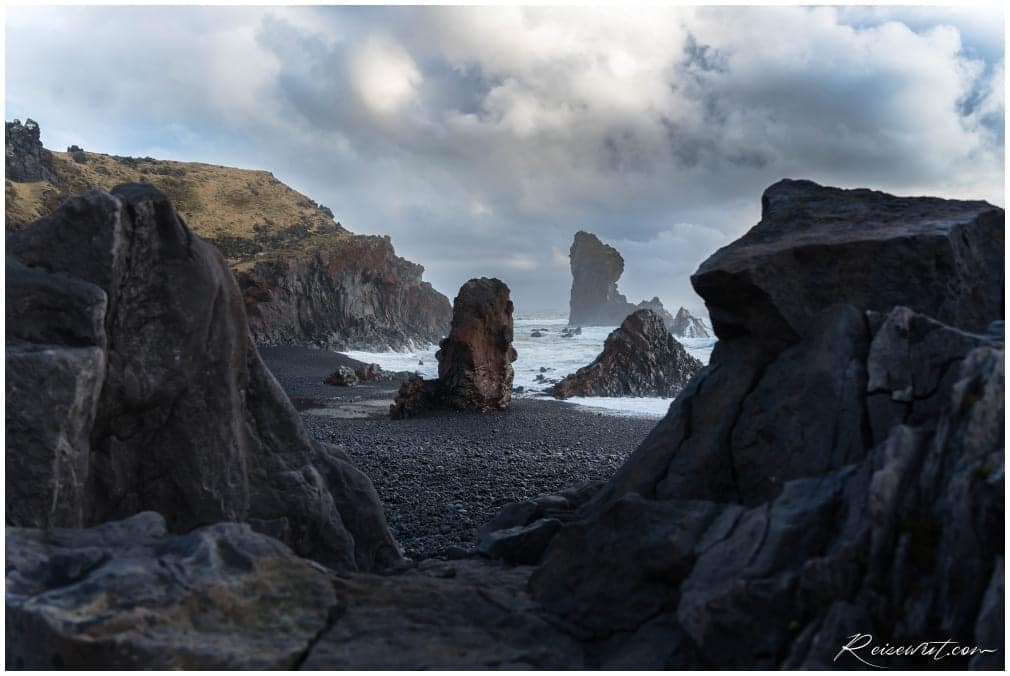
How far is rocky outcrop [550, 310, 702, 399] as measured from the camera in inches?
1480

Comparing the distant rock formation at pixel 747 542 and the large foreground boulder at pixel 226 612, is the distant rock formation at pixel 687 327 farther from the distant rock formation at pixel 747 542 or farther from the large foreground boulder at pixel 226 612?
the large foreground boulder at pixel 226 612

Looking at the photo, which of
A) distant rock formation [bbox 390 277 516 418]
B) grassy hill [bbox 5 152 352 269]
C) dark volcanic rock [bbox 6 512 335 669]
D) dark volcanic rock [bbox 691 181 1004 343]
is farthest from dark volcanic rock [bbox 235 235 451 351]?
dark volcanic rock [bbox 691 181 1004 343]

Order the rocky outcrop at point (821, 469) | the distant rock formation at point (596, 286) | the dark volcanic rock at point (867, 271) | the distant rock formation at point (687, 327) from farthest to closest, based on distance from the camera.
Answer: the distant rock formation at point (596, 286)
the distant rock formation at point (687, 327)
the dark volcanic rock at point (867, 271)
the rocky outcrop at point (821, 469)

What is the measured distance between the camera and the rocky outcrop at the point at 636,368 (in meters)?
37.6

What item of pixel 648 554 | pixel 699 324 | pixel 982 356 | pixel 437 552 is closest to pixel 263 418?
pixel 437 552

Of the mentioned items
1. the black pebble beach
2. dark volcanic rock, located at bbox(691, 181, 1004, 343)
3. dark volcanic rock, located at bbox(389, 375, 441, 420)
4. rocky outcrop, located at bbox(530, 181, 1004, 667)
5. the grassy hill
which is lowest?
the black pebble beach

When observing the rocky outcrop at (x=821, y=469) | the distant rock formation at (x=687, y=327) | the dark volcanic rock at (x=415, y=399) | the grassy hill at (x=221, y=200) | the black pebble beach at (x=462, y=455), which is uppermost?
the grassy hill at (x=221, y=200)

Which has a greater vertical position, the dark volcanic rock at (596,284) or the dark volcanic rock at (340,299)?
the dark volcanic rock at (596,284)

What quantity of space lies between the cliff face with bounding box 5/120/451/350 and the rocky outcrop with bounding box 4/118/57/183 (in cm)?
12

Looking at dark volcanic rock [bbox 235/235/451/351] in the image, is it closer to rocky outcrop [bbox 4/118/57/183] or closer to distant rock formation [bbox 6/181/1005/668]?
rocky outcrop [bbox 4/118/57/183]

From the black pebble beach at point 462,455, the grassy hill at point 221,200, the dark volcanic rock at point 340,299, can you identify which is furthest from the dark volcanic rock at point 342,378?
the grassy hill at point 221,200

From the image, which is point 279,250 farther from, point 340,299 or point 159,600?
point 159,600

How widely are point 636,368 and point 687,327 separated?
275 ft

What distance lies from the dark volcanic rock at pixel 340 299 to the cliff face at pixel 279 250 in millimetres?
118
